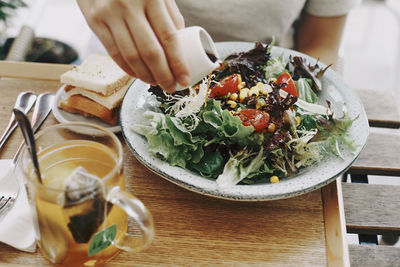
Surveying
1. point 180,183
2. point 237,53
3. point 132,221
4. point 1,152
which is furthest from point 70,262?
point 237,53

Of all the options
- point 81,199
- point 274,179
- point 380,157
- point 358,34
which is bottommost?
point 358,34

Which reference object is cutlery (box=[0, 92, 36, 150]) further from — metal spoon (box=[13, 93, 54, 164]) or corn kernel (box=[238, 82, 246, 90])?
corn kernel (box=[238, 82, 246, 90])

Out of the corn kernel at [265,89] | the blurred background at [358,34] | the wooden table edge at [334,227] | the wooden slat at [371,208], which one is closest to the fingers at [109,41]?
the corn kernel at [265,89]

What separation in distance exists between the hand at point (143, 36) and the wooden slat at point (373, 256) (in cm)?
71

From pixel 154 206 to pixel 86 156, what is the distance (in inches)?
9.2

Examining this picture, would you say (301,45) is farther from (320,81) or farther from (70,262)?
(70,262)

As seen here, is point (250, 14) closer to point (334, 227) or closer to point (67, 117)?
point (67, 117)

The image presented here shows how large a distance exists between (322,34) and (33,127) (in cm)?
129

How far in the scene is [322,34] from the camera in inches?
70.2

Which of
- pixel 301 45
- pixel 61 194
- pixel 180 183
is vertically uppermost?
pixel 61 194

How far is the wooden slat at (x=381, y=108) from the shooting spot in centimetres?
139

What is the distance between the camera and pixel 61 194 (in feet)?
2.15

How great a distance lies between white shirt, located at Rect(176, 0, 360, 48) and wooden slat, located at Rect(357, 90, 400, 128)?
0.44m

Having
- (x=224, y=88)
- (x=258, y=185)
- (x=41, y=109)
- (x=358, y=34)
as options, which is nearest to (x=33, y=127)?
(x=41, y=109)
